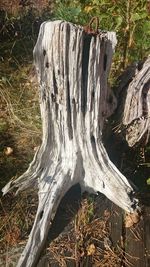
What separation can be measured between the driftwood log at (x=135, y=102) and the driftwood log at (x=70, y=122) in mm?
122

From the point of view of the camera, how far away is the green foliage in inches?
156

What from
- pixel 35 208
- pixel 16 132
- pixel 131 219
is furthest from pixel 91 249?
pixel 16 132

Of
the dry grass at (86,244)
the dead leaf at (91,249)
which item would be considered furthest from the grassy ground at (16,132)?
the dead leaf at (91,249)

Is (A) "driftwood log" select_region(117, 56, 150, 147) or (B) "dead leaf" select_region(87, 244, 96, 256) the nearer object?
(B) "dead leaf" select_region(87, 244, 96, 256)

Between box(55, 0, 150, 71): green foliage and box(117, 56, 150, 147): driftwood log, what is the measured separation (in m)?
0.74

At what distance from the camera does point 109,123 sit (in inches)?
139

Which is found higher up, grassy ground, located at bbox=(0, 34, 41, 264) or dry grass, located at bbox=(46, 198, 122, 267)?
grassy ground, located at bbox=(0, 34, 41, 264)

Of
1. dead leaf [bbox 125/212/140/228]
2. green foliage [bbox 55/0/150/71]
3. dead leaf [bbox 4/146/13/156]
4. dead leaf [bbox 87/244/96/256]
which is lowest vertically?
dead leaf [bbox 87/244/96/256]

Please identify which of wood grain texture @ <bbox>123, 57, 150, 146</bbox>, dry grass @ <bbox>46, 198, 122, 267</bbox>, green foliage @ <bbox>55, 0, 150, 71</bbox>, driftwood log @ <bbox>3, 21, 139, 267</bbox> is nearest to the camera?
driftwood log @ <bbox>3, 21, 139, 267</bbox>

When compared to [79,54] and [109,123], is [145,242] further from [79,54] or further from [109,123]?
[79,54]

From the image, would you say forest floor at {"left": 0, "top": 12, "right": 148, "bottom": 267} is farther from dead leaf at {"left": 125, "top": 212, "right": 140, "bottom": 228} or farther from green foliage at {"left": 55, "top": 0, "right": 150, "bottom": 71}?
green foliage at {"left": 55, "top": 0, "right": 150, "bottom": 71}

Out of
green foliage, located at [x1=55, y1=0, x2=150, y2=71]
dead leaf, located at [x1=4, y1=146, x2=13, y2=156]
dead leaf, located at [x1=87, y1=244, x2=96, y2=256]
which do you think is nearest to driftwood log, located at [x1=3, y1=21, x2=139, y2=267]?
dead leaf, located at [x1=87, y1=244, x2=96, y2=256]

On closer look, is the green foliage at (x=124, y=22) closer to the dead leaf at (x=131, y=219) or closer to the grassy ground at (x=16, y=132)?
the grassy ground at (x=16, y=132)

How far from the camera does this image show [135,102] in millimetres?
3279
